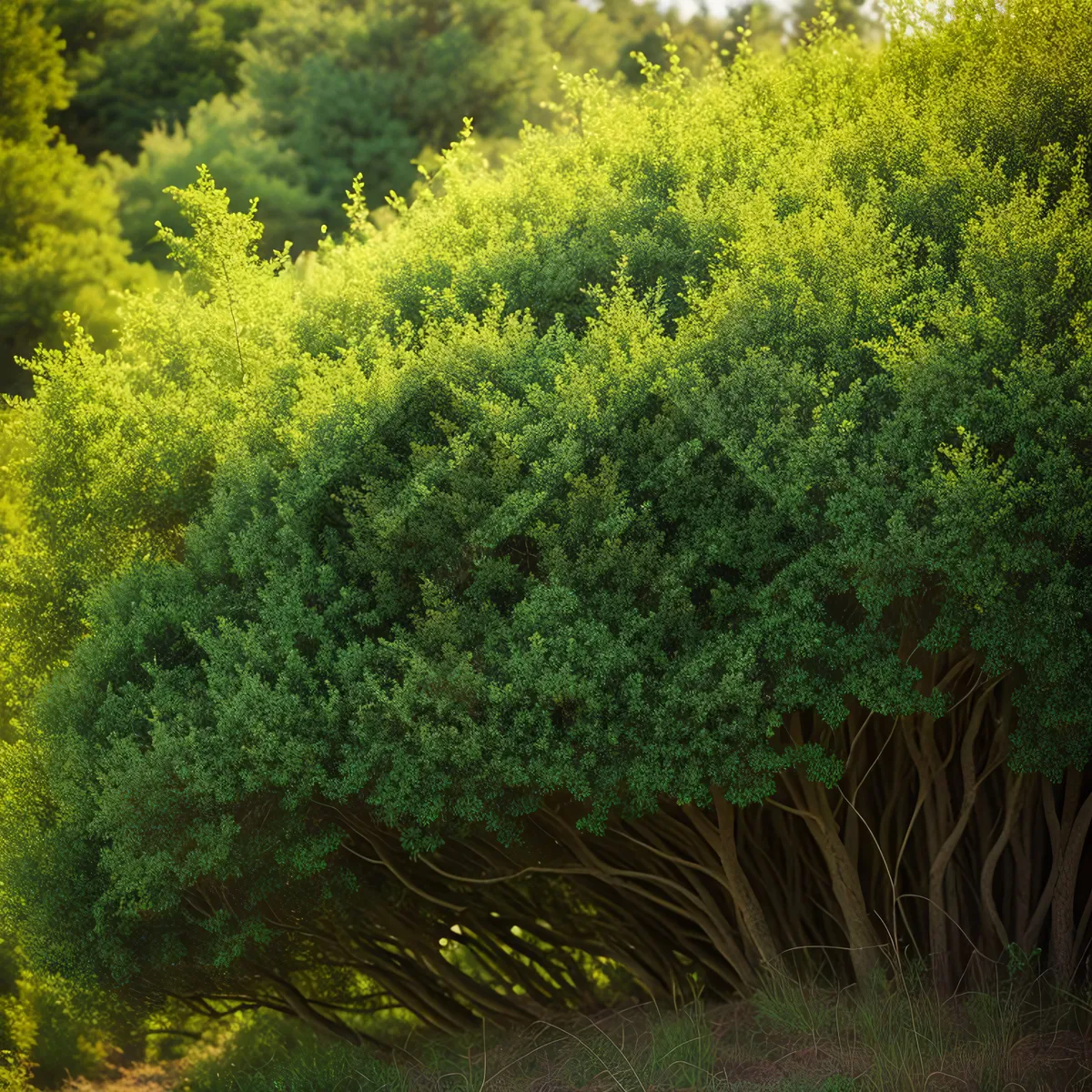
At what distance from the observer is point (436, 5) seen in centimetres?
3891

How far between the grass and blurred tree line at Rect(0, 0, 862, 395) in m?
22.0

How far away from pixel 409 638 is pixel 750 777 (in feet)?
9.23

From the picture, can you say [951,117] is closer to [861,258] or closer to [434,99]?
[861,258]

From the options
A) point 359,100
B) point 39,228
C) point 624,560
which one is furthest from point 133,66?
point 624,560

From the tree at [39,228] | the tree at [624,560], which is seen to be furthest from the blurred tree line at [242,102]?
the tree at [624,560]

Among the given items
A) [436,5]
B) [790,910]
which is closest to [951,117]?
[790,910]

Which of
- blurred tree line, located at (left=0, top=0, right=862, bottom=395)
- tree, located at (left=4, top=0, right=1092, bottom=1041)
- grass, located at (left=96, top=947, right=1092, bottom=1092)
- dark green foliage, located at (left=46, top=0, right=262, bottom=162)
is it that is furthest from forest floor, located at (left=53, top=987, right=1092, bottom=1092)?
dark green foliage, located at (left=46, top=0, right=262, bottom=162)

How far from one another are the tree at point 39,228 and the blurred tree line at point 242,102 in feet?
0.16

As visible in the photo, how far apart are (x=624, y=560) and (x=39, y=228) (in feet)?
87.0

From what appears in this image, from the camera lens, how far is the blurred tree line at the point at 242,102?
30672mm

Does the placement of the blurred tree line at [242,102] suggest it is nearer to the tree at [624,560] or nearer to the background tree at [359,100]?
the background tree at [359,100]

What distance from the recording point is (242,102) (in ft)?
128

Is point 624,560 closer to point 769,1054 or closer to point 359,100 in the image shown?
point 769,1054

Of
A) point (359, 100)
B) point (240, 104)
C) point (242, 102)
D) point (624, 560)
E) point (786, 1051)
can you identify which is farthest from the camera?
point (242, 102)
